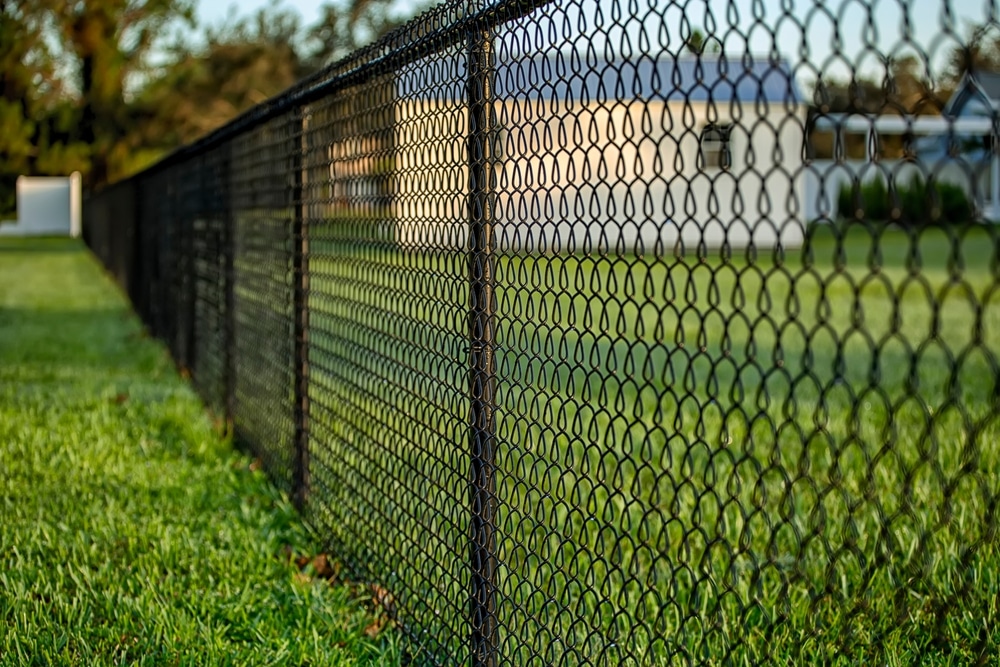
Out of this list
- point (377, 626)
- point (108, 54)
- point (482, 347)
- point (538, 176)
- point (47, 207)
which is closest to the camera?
point (538, 176)

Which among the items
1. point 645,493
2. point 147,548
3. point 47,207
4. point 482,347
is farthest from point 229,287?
point 47,207

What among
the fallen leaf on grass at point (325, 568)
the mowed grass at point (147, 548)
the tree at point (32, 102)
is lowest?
the fallen leaf on grass at point (325, 568)

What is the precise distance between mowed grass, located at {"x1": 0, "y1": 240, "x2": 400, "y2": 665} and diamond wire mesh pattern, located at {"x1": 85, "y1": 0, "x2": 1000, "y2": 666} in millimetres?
218

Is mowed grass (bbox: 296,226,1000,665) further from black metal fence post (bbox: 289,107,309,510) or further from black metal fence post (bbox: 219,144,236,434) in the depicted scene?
black metal fence post (bbox: 219,144,236,434)

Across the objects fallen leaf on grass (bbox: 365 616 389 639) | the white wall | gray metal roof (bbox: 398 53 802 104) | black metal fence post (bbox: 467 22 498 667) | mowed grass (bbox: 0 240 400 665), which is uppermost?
the white wall

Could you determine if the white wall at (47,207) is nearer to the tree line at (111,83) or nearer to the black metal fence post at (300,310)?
the tree line at (111,83)

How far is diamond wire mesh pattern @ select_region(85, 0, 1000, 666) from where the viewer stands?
5.29 ft

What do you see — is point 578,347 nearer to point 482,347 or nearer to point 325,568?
point 482,347

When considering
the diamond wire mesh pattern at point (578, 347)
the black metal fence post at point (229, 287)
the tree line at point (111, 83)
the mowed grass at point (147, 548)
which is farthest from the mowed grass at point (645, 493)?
the tree line at point (111, 83)

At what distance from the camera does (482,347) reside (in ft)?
9.28

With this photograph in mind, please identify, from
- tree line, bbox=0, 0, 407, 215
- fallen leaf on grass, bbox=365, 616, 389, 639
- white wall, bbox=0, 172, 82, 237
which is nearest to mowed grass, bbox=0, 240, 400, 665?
fallen leaf on grass, bbox=365, 616, 389, 639

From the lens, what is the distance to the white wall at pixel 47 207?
4441 centimetres

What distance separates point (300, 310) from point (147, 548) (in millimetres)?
1095

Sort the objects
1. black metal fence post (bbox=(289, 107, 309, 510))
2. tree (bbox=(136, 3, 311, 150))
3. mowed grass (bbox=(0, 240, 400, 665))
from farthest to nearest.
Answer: tree (bbox=(136, 3, 311, 150)), black metal fence post (bbox=(289, 107, 309, 510)), mowed grass (bbox=(0, 240, 400, 665))
